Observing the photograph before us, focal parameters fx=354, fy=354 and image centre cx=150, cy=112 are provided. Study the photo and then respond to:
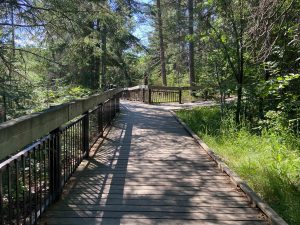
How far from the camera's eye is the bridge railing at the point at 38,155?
8.63 feet

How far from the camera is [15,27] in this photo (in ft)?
27.9

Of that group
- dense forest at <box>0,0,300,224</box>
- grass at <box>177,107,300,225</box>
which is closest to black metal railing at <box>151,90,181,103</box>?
dense forest at <box>0,0,300,224</box>

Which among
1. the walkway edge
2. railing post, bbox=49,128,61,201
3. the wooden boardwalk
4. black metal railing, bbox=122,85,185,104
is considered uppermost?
black metal railing, bbox=122,85,185,104

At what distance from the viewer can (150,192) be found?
4.41m

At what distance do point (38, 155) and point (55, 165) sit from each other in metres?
0.47

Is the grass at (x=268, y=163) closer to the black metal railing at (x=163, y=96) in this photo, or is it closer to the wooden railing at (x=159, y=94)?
the wooden railing at (x=159, y=94)

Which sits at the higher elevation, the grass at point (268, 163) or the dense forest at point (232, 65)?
the dense forest at point (232, 65)

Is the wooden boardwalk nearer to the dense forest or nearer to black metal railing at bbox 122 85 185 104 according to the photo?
the dense forest

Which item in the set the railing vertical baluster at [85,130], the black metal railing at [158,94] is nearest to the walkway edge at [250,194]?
the railing vertical baluster at [85,130]

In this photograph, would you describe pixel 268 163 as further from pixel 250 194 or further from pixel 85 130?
pixel 85 130

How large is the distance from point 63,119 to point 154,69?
124 ft

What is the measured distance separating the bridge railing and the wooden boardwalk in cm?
22

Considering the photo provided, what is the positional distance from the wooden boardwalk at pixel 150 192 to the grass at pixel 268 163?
30 cm

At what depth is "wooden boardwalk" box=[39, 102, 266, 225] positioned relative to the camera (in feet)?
11.9
